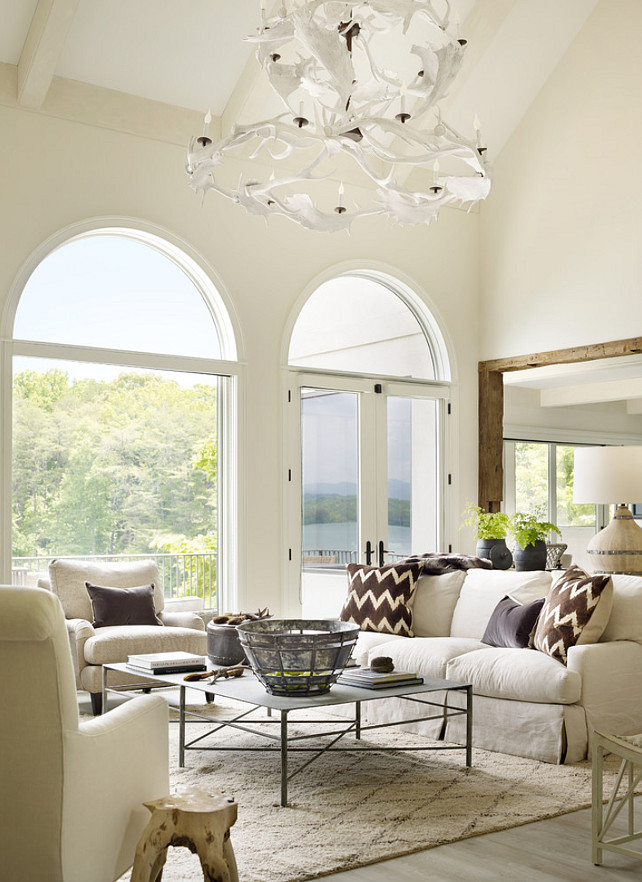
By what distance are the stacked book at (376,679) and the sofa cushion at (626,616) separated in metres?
1.06

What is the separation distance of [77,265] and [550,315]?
11.8 ft

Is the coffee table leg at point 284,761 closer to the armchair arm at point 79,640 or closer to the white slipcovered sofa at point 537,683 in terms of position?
the white slipcovered sofa at point 537,683

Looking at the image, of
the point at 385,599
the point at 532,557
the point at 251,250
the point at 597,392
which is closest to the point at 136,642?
the point at 385,599

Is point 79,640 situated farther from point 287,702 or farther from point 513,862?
point 513,862

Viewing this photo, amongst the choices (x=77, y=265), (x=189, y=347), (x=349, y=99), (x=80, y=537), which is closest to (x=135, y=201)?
(x=77, y=265)

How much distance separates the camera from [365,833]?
3248 millimetres

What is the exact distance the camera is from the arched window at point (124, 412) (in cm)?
601

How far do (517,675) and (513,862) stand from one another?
4.57ft

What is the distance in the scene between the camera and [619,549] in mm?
5574

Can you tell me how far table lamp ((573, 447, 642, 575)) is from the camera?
5.50m

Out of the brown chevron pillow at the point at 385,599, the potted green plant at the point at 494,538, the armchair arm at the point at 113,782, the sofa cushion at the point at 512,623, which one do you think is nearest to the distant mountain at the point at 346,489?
the potted green plant at the point at 494,538

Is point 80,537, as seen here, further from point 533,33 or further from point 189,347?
point 533,33

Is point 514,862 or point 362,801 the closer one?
point 514,862

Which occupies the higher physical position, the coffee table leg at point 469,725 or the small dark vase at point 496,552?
the small dark vase at point 496,552
